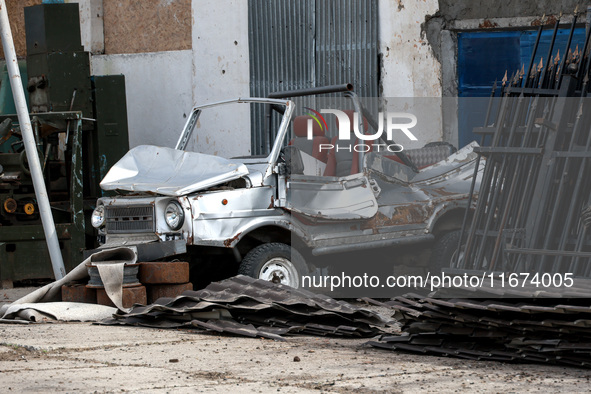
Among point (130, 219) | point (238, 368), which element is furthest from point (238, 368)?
point (130, 219)

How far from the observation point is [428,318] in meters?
6.24

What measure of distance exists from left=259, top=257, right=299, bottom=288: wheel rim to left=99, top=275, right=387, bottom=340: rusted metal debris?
102cm

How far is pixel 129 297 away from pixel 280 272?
1.50 meters

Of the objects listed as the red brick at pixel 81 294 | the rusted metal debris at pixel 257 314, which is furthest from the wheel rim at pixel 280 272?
the red brick at pixel 81 294

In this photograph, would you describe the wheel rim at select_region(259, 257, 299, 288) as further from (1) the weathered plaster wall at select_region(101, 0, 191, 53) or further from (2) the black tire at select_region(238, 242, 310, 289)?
(1) the weathered plaster wall at select_region(101, 0, 191, 53)

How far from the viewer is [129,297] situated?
852cm

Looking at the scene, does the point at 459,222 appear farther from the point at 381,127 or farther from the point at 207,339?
the point at 207,339

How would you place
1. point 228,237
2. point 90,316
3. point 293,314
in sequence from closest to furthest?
point 293,314
point 90,316
point 228,237

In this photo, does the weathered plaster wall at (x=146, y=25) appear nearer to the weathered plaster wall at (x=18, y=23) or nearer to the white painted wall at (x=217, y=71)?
the white painted wall at (x=217, y=71)

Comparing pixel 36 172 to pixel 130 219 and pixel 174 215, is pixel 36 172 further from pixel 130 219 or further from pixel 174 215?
pixel 174 215

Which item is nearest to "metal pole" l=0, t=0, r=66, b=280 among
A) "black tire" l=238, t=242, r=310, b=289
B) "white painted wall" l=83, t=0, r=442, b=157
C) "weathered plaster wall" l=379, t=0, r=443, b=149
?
"black tire" l=238, t=242, r=310, b=289

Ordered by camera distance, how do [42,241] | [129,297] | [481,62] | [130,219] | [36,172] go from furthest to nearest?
[481,62] → [42,241] → [36,172] → [130,219] → [129,297]

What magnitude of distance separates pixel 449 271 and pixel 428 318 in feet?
1.77

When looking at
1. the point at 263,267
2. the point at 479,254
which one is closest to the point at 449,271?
the point at 479,254
